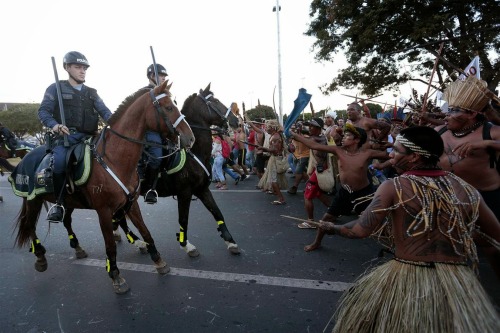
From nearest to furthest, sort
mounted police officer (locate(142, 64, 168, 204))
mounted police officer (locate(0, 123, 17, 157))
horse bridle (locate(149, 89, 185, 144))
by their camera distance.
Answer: horse bridle (locate(149, 89, 185, 144)) → mounted police officer (locate(142, 64, 168, 204)) → mounted police officer (locate(0, 123, 17, 157))

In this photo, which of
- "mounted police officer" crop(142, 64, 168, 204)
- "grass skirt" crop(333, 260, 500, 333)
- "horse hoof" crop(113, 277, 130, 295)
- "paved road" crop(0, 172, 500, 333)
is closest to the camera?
"grass skirt" crop(333, 260, 500, 333)

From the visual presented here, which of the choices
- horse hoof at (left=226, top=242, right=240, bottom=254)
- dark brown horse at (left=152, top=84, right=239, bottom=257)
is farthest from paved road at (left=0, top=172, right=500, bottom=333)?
dark brown horse at (left=152, top=84, right=239, bottom=257)

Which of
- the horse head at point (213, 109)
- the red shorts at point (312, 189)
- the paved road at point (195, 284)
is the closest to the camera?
the paved road at point (195, 284)

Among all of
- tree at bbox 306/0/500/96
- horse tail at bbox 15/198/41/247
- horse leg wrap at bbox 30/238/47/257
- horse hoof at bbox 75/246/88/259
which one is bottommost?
horse hoof at bbox 75/246/88/259

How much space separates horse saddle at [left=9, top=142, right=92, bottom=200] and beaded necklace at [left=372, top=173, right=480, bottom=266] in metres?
3.09

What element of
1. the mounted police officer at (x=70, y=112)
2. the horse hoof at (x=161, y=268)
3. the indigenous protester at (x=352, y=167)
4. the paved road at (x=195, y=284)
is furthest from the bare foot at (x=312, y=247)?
the mounted police officer at (x=70, y=112)

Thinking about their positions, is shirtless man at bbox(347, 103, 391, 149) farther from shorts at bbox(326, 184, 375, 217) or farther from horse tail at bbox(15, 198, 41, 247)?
horse tail at bbox(15, 198, 41, 247)

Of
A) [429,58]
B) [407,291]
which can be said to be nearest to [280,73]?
[429,58]

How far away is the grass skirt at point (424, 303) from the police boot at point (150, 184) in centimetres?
311

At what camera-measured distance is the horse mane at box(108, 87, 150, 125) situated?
3781 mm

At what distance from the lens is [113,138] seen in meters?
3.70

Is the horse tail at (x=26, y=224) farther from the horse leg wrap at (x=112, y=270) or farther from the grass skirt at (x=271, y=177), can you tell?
the grass skirt at (x=271, y=177)

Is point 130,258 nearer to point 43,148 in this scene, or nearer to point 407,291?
point 43,148

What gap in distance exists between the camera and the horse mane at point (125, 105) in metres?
3.78
